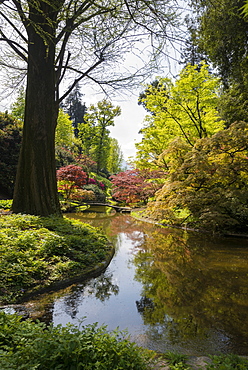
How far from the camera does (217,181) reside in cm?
789

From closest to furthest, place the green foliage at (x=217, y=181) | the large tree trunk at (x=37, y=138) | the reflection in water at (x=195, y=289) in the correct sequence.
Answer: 1. the reflection in water at (x=195, y=289)
2. the large tree trunk at (x=37, y=138)
3. the green foliage at (x=217, y=181)

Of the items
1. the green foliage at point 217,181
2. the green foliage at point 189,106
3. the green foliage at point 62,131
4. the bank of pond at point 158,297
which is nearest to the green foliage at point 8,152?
the green foliage at point 62,131

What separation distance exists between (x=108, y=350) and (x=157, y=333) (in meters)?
1.00

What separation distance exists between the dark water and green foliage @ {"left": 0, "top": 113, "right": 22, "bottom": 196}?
12263 millimetres

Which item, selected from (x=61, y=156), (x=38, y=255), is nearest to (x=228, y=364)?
(x=38, y=255)

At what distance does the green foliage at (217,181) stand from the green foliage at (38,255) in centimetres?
325

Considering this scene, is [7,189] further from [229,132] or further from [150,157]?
[229,132]

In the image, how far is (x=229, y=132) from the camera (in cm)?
757

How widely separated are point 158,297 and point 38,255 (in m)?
2.00

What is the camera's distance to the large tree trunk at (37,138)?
6891 millimetres

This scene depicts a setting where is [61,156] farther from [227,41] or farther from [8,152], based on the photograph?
[227,41]

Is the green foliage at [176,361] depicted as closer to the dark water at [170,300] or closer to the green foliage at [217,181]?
the dark water at [170,300]

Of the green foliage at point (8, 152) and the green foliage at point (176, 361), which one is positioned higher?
the green foliage at point (8, 152)

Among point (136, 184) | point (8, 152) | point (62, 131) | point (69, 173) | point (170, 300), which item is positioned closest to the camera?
point (170, 300)
